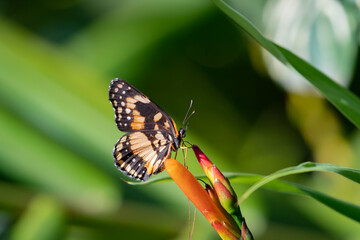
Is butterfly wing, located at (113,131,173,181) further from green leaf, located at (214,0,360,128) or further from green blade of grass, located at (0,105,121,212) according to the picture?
green blade of grass, located at (0,105,121,212)

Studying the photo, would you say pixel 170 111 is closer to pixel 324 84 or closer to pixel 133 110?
pixel 133 110

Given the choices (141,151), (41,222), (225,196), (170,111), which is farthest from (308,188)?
(170,111)

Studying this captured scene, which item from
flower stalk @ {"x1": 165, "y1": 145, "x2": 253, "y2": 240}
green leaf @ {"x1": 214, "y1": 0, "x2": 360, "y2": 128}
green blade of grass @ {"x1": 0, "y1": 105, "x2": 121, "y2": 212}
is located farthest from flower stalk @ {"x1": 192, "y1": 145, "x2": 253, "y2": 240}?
green blade of grass @ {"x1": 0, "y1": 105, "x2": 121, "y2": 212}

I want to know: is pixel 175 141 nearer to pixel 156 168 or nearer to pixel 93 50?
pixel 156 168

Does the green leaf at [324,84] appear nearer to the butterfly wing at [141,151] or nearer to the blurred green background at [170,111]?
the butterfly wing at [141,151]

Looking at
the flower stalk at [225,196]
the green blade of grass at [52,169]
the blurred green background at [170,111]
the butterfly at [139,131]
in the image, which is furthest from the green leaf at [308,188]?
the green blade of grass at [52,169]

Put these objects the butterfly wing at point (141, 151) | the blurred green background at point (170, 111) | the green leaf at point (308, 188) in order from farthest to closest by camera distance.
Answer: the blurred green background at point (170, 111)
the butterfly wing at point (141, 151)
the green leaf at point (308, 188)

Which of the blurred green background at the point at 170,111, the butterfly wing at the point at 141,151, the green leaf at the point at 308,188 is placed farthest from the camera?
the blurred green background at the point at 170,111
